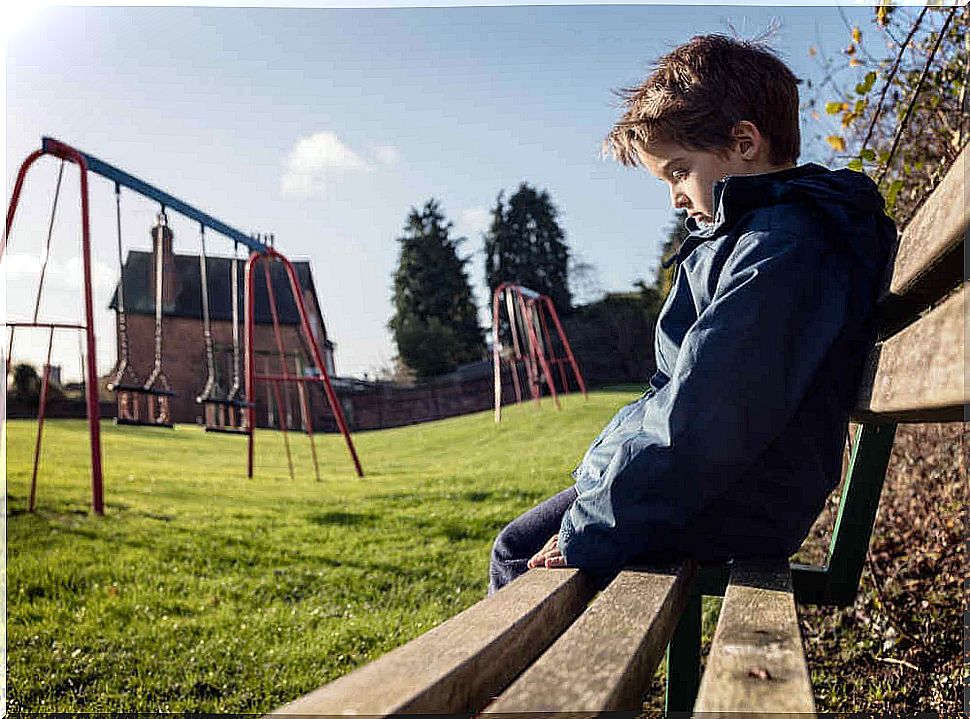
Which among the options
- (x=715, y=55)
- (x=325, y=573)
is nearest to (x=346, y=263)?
(x=325, y=573)

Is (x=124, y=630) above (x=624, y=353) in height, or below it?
below

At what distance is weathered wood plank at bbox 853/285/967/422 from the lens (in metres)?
0.39

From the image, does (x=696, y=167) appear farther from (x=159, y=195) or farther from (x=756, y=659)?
(x=159, y=195)

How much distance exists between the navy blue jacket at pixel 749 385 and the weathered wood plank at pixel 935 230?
0.21 ft

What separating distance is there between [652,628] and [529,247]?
19.9ft

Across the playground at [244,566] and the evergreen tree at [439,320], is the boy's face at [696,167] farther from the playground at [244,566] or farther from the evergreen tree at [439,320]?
the evergreen tree at [439,320]

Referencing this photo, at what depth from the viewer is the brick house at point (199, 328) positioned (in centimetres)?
772

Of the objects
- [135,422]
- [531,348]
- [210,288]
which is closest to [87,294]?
[135,422]

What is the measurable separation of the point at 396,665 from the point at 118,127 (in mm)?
7409

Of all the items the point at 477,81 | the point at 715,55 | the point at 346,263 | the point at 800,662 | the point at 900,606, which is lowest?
the point at 900,606

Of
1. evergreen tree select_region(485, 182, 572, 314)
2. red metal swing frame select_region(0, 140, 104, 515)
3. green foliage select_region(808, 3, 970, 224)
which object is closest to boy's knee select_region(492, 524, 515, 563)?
green foliage select_region(808, 3, 970, 224)

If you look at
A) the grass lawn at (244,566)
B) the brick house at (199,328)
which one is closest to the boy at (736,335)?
the grass lawn at (244,566)

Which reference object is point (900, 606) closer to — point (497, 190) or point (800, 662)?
point (800, 662)

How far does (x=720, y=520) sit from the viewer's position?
2.43ft
